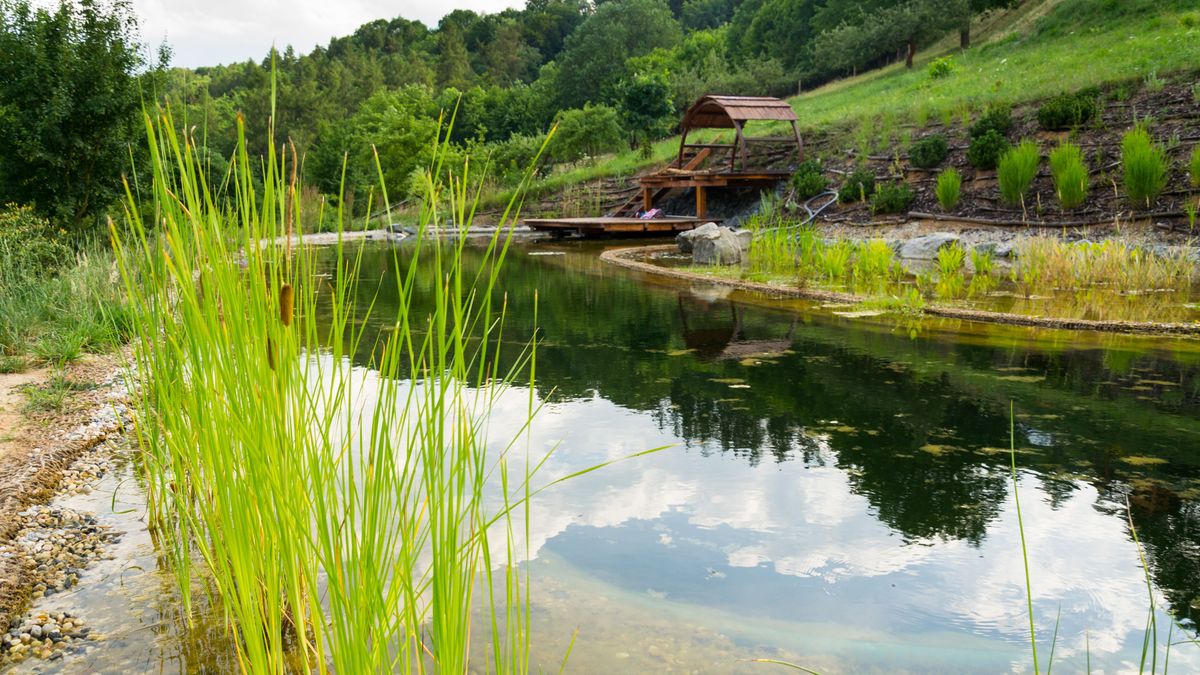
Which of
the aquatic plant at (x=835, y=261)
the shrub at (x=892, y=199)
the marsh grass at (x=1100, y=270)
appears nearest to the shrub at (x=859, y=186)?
the shrub at (x=892, y=199)

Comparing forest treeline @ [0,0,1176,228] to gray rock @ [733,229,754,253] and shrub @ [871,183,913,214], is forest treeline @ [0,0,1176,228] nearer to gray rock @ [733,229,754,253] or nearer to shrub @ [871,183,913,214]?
gray rock @ [733,229,754,253]

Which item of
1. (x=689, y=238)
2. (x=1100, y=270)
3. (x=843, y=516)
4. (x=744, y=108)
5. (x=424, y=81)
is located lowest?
(x=843, y=516)

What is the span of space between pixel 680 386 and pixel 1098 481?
1938mm

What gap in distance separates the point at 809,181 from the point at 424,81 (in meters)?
38.4

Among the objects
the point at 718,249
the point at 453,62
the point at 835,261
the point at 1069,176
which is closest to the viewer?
the point at 835,261

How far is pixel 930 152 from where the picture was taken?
11812 mm

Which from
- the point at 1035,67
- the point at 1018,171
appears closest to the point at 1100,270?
the point at 1018,171

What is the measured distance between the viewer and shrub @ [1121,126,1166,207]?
27.8ft

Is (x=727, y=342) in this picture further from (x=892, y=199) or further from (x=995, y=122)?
(x=995, y=122)

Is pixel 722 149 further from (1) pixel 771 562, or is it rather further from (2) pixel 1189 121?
(1) pixel 771 562

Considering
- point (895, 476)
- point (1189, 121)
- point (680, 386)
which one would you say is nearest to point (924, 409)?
point (895, 476)

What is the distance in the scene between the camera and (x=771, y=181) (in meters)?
15.2

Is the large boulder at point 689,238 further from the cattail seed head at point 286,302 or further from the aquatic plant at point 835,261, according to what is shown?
the cattail seed head at point 286,302

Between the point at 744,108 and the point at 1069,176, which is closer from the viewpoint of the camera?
the point at 1069,176
